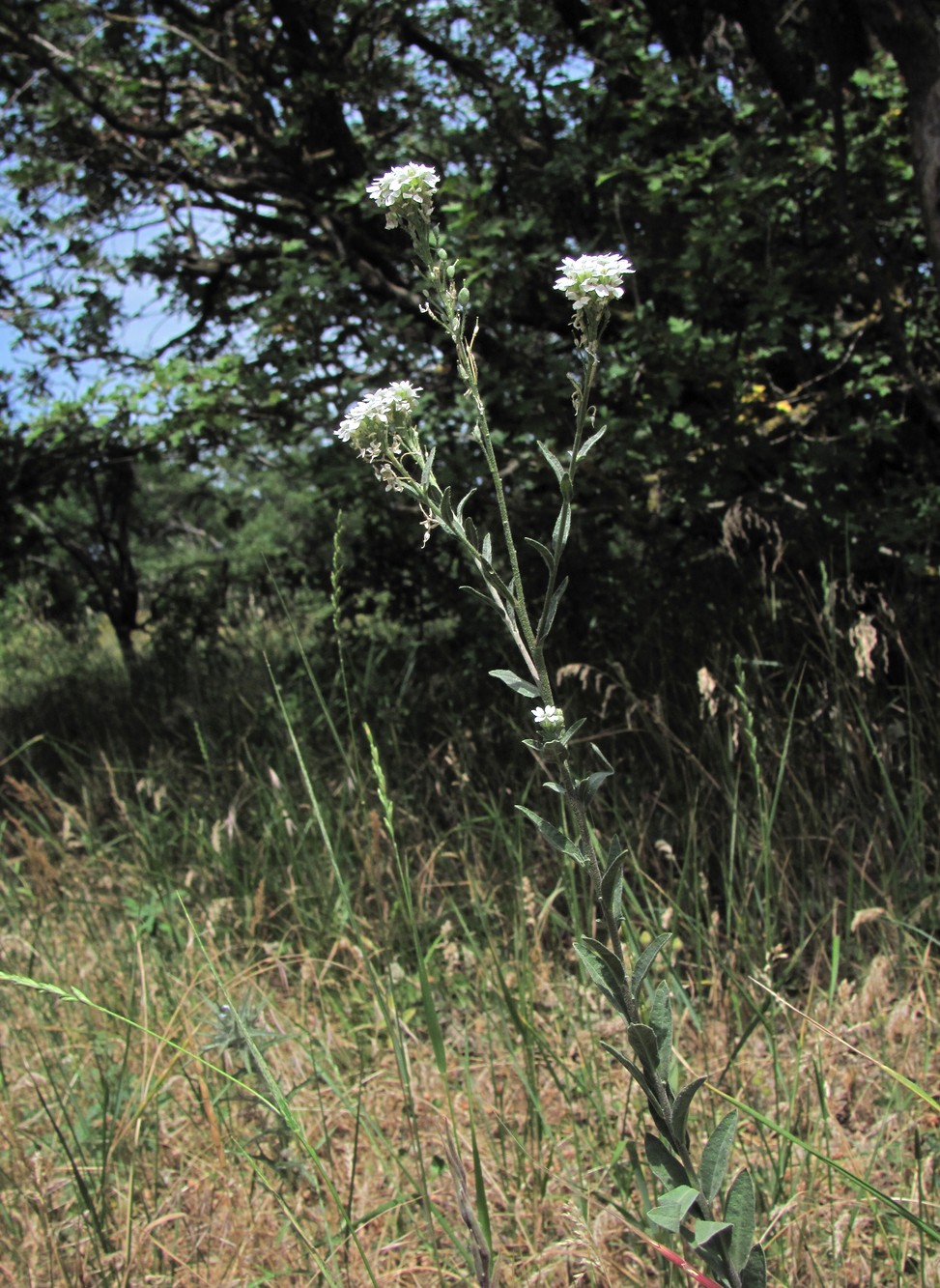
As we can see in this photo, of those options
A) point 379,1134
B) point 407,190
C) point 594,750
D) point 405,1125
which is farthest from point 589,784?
point 405,1125

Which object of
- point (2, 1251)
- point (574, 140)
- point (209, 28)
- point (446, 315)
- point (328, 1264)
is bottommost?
point (328, 1264)

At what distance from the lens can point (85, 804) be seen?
10.5 feet

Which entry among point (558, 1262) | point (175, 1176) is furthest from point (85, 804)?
point (558, 1262)

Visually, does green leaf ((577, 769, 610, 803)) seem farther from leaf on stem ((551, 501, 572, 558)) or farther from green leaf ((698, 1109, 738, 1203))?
green leaf ((698, 1109, 738, 1203))

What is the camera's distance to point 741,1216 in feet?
2.87

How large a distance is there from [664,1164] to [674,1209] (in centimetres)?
5

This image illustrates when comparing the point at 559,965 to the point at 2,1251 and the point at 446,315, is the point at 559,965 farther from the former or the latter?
the point at 446,315

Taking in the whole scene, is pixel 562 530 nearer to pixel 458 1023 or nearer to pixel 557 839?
pixel 557 839

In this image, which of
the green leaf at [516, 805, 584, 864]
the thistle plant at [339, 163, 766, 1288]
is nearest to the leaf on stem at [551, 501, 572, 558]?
the thistle plant at [339, 163, 766, 1288]

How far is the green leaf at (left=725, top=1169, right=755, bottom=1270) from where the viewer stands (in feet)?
2.83

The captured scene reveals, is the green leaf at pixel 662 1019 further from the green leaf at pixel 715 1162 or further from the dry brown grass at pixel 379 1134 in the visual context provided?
the dry brown grass at pixel 379 1134

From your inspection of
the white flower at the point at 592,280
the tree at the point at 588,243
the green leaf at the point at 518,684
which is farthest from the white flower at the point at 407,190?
the tree at the point at 588,243

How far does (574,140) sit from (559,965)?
105 inches

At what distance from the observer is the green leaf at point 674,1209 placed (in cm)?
79
